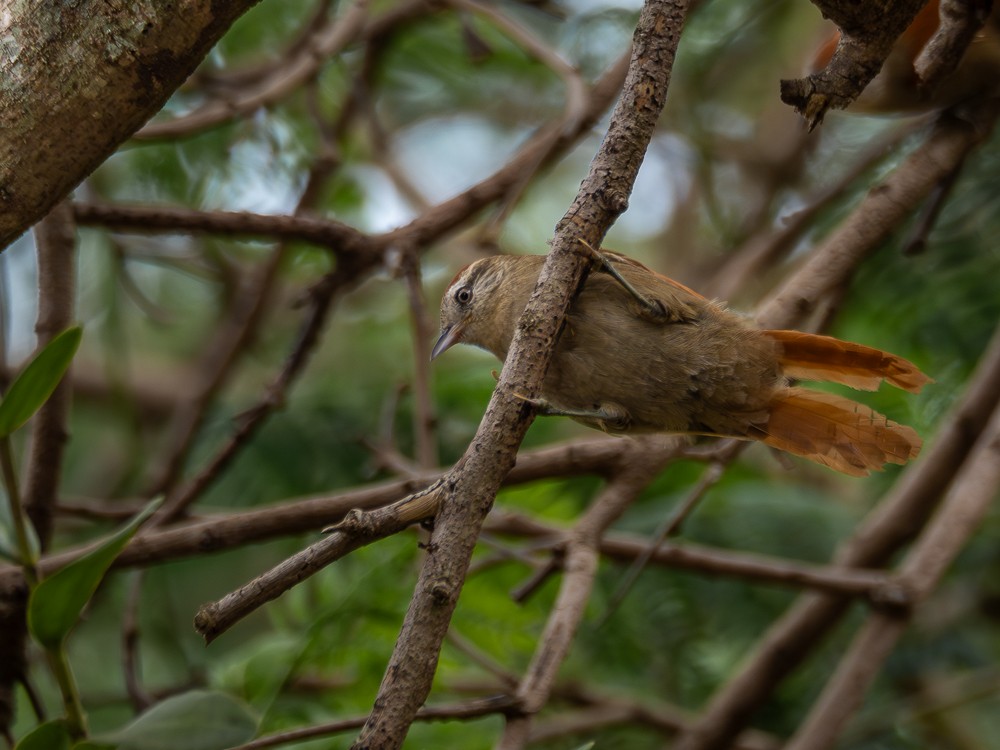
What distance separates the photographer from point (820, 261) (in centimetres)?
270

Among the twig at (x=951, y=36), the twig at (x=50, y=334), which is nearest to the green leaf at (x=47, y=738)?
the twig at (x=50, y=334)

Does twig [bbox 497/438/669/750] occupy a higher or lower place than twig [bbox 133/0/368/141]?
lower

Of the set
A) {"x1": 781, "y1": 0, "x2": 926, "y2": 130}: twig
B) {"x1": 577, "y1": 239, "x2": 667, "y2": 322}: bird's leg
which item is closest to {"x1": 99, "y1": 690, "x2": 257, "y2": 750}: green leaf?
{"x1": 577, "y1": 239, "x2": 667, "y2": 322}: bird's leg

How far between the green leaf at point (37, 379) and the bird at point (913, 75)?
1856 millimetres

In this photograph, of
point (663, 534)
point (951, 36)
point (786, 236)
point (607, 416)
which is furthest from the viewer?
point (786, 236)

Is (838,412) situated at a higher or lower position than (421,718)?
higher

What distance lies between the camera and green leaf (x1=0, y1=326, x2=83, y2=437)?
150cm

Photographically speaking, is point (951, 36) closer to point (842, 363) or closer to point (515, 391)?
point (842, 363)

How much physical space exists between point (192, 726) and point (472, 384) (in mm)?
1877

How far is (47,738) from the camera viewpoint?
1.65 m

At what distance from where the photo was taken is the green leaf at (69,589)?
59.1 inches

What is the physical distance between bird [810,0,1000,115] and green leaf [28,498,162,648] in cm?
192

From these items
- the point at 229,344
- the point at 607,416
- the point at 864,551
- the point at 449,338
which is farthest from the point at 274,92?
the point at 864,551

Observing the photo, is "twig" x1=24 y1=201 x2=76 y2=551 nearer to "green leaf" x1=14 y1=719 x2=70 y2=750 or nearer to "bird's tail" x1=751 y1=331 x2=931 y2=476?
"green leaf" x1=14 y1=719 x2=70 y2=750
